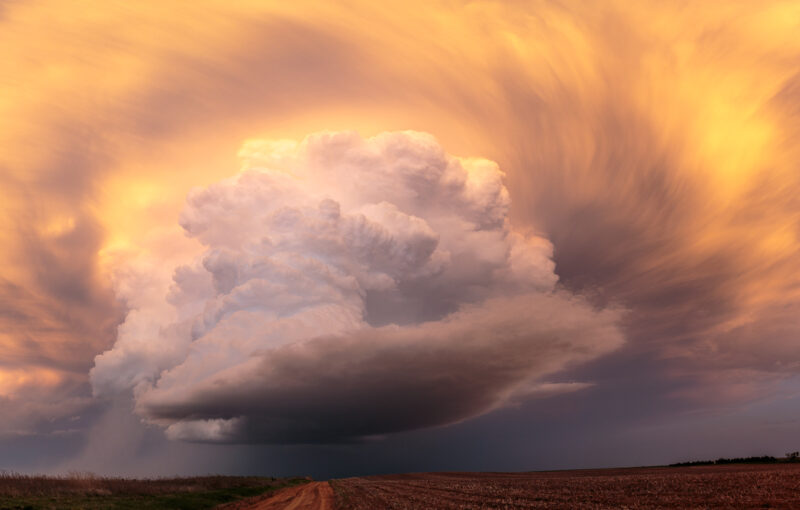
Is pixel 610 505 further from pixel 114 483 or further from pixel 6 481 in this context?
pixel 6 481

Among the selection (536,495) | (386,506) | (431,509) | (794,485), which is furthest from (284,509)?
(794,485)

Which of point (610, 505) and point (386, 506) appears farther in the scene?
point (386, 506)

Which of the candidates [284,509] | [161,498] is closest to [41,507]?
[161,498]

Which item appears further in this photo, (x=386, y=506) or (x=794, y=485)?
(x=386, y=506)

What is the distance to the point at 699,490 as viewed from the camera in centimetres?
3684

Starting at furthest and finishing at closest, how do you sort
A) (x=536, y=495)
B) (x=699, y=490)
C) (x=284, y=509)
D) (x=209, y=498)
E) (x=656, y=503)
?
(x=209, y=498)
(x=284, y=509)
(x=536, y=495)
(x=699, y=490)
(x=656, y=503)

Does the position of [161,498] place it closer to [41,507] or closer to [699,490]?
[41,507]

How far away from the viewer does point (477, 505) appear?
35500 mm

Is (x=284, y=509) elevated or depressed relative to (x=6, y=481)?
depressed

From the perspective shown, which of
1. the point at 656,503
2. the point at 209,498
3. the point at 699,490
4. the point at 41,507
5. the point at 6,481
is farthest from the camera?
the point at 209,498

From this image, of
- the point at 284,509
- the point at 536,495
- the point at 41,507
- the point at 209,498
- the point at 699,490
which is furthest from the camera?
the point at 209,498

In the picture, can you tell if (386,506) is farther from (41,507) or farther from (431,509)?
(41,507)

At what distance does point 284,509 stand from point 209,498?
13.2 meters

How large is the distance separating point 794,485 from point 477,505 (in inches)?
908
